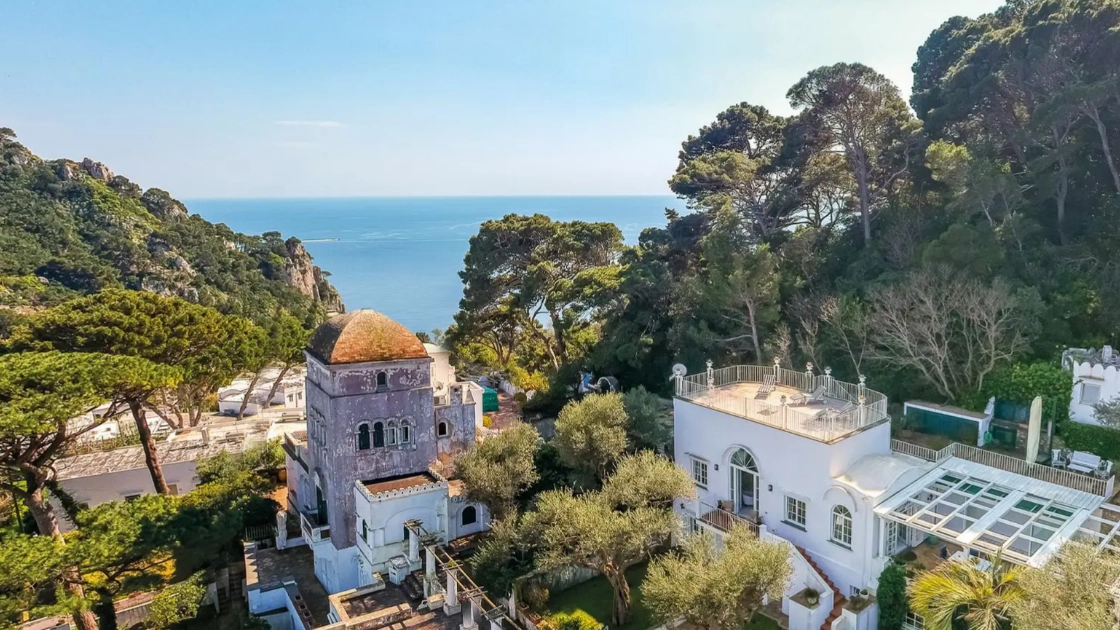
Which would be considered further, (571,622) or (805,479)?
(805,479)

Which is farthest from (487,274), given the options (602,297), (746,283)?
(746,283)

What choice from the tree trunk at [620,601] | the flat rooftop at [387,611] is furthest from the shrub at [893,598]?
the flat rooftop at [387,611]

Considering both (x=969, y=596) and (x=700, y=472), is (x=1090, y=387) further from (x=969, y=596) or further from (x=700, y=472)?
(x=700, y=472)

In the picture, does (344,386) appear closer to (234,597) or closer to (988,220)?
(234,597)

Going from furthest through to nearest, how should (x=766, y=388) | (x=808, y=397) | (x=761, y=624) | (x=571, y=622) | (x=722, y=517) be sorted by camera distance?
(x=766, y=388) → (x=808, y=397) → (x=722, y=517) → (x=571, y=622) → (x=761, y=624)

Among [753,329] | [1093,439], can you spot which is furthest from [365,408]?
[1093,439]

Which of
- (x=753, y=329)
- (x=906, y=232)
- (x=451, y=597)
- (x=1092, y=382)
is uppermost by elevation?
(x=906, y=232)
